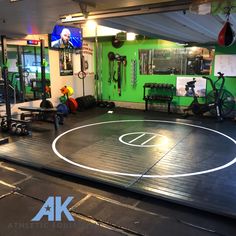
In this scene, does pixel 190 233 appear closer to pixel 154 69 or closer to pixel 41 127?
pixel 41 127

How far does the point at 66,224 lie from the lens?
110 inches

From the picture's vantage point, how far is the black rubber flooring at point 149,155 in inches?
134

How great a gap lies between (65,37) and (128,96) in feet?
10.5

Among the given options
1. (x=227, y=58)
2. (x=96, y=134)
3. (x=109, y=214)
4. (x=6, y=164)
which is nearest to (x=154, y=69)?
(x=227, y=58)

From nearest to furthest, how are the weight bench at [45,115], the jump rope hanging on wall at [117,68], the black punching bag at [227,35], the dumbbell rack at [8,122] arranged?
the black punching bag at [227,35] < the dumbbell rack at [8,122] < the weight bench at [45,115] < the jump rope hanging on wall at [117,68]

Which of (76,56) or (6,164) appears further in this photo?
(76,56)

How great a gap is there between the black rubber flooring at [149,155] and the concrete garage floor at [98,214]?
0.14 meters

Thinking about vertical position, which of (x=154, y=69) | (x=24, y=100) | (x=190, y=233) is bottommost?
(x=190, y=233)

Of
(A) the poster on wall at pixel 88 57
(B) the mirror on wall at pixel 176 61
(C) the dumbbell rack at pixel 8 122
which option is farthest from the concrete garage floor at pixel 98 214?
(A) the poster on wall at pixel 88 57

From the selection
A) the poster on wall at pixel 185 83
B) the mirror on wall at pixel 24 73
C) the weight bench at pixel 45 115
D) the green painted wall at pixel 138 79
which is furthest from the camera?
the green painted wall at pixel 138 79

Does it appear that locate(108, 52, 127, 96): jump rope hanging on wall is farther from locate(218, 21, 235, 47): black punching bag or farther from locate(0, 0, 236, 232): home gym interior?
locate(218, 21, 235, 47): black punching bag

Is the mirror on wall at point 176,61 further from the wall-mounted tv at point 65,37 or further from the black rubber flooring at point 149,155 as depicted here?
the wall-mounted tv at point 65,37

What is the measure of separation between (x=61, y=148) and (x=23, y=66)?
12.7 feet

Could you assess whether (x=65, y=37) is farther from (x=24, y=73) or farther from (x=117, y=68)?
(x=117, y=68)
